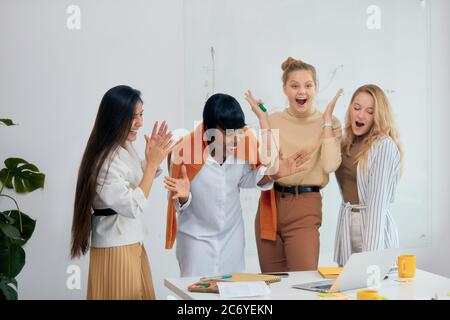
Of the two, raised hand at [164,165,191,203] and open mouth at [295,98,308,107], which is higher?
open mouth at [295,98,308,107]

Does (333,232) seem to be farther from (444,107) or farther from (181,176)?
(181,176)

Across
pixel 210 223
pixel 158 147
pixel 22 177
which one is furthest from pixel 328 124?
pixel 22 177

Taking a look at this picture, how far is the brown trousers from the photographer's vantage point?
11.3 ft

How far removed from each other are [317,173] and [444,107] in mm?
1892

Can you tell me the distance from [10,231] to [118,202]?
0.98 meters

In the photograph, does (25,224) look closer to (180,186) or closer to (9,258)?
(9,258)

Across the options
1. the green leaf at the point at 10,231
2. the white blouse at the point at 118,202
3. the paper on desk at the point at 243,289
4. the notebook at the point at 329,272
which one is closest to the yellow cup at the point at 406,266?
the notebook at the point at 329,272

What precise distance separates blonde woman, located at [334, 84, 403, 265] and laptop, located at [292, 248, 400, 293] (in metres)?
0.56

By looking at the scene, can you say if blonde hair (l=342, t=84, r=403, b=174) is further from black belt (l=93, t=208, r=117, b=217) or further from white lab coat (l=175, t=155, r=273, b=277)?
black belt (l=93, t=208, r=117, b=217)

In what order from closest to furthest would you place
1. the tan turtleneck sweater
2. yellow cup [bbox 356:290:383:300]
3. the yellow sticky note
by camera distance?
yellow cup [bbox 356:290:383:300]
the yellow sticky note
the tan turtleneck sweater

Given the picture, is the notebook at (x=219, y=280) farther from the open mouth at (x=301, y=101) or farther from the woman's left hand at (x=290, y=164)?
the open mouth at (x=301, y=101)

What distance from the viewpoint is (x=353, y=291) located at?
2.45m

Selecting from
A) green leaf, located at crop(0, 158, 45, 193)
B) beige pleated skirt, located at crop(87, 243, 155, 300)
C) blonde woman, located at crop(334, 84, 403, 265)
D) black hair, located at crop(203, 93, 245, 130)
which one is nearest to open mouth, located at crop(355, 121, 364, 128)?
blonde woman, located at crop(334, 84, 403, 265)
